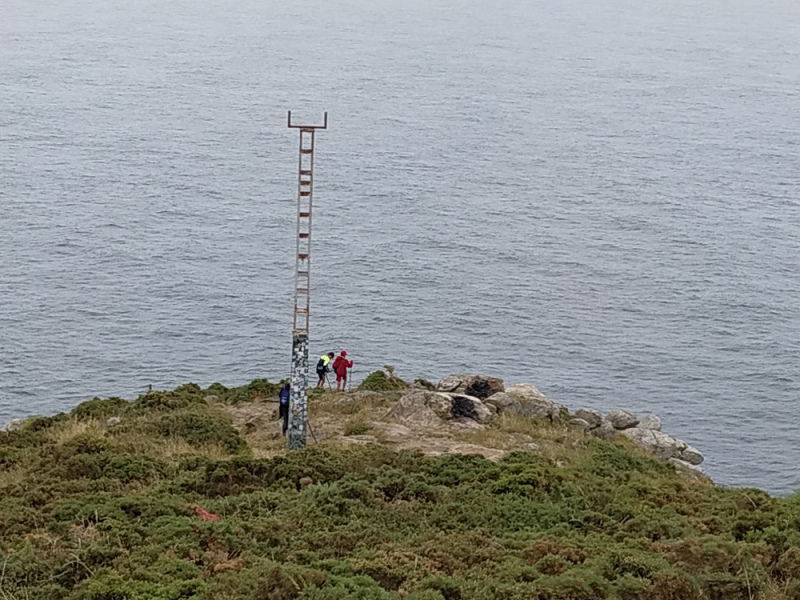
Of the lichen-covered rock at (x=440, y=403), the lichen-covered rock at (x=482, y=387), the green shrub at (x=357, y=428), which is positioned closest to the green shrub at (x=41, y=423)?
the green shrub at (x=357, y=428)

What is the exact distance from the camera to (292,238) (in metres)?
79.9

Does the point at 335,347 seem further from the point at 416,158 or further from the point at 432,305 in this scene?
the point at 416,158

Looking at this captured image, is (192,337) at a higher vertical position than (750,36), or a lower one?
lower

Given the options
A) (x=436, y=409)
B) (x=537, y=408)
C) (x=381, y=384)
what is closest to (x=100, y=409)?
(x=381, y=384)

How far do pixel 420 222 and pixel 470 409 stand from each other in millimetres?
52721

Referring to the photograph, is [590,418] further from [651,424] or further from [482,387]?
[651,424]

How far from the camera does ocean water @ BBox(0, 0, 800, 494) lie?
61.5 m

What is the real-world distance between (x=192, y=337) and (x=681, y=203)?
137ft

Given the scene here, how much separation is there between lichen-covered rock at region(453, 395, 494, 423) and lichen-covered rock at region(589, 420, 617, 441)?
359 centimetres

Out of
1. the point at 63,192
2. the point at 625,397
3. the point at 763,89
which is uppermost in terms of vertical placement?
the point at 763,89

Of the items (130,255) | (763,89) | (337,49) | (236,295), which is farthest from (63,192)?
(763,89)

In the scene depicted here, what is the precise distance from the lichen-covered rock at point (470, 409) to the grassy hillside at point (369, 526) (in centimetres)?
346

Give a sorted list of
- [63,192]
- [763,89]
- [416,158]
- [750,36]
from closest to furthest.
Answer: [63,192] → [416,158] → [763,89] → [750,36]

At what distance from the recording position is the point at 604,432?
3344 centimetres
